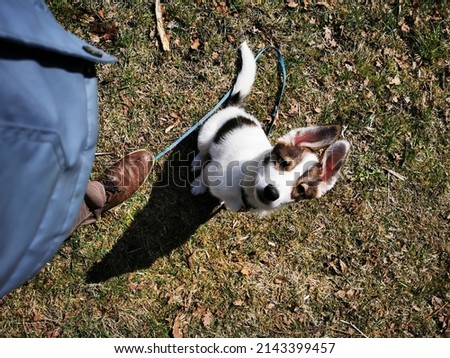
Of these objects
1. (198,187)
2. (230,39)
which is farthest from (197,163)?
(230,39)

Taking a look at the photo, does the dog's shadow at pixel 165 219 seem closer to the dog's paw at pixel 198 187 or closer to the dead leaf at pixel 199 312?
the dog's paw at pixel 198 187

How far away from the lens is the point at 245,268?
4590mm

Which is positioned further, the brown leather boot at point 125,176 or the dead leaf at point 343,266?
the dead leaf at point 343,266

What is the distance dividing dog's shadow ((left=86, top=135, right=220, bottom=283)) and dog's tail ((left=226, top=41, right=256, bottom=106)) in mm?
600

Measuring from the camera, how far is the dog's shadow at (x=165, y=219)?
435cm

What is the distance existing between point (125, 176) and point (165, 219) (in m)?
0.65

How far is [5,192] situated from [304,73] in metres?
3.75

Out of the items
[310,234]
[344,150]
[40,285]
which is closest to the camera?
[344,150]

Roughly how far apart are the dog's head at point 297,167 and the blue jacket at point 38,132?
60.5 inches

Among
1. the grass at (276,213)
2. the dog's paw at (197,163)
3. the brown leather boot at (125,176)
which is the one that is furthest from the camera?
the dog's paw at (197,163)

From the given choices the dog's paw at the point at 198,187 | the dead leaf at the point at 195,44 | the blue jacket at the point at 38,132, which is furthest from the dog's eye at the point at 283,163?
the dead leaf at the point at 195,44

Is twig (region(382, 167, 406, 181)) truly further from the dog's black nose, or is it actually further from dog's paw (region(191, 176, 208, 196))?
the dog's black nose

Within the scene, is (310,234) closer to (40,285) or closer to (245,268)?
(245,268)

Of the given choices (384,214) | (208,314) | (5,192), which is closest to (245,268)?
(208,314)
